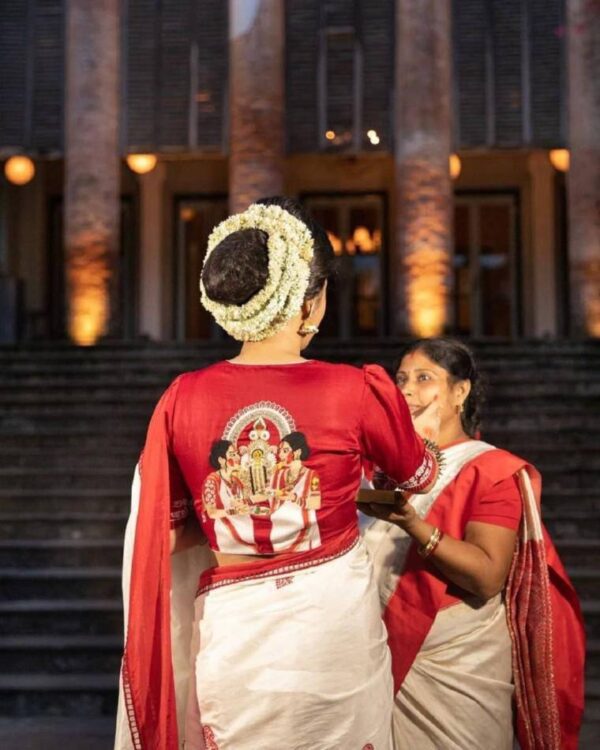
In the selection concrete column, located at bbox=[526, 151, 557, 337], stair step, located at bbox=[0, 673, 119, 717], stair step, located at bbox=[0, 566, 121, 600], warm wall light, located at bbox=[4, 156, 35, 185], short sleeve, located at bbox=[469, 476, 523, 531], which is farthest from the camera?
concrete column, located at bbox=[526, 151, 557, 337]

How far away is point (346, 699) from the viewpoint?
7.47 ft

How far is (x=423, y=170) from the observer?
12.2 m

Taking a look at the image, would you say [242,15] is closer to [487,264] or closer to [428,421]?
[487,264]

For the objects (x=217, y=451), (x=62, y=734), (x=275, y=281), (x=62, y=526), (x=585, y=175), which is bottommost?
(x=62, y=734)

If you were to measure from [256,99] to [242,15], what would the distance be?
984 millimetres

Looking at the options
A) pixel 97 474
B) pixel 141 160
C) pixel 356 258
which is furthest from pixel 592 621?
pixel 356 258

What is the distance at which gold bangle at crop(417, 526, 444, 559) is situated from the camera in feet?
8.39

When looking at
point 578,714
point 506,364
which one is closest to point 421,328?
point 506,364

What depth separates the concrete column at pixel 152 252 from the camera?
15.9m

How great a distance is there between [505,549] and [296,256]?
37.4 inches

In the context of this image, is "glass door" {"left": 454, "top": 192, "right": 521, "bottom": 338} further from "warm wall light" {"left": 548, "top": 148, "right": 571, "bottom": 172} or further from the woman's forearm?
the woman's forearm

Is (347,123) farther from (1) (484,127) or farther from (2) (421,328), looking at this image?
(2) (421,328)

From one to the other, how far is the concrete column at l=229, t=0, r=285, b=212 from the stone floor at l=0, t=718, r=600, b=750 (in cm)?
769

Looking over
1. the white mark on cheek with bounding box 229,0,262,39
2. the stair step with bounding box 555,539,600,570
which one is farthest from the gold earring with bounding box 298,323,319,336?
the white mark on cheek with bounding box 229,0,262,39
